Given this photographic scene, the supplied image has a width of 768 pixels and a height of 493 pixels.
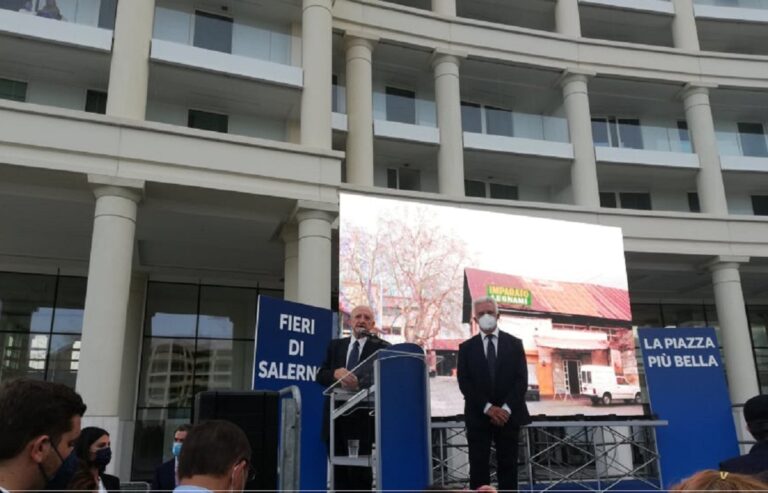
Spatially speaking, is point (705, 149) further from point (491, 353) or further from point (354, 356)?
point (354, 356)

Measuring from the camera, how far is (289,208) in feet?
53.2

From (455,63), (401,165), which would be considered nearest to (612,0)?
(455,63)

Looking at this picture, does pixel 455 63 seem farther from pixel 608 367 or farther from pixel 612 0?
pixel 608 367

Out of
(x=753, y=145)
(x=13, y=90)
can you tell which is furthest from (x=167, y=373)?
(x=753, y=145)

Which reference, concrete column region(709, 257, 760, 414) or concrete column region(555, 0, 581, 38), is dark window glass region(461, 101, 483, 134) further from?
concrete column region(709, 257, 760, 414)

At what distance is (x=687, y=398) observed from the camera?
34.9ft

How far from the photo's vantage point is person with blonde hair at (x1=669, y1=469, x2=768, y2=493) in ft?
6.68

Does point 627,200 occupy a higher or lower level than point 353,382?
higher

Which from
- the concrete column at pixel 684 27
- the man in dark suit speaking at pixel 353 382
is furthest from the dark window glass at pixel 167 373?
the concrete column at pixel 684 27

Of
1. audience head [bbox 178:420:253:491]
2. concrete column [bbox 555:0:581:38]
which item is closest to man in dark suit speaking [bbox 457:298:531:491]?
audience head [bbox 178:420:253:491]

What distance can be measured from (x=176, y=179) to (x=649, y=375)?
10933 mm

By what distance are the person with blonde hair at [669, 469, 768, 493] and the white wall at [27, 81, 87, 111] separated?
19.0 m

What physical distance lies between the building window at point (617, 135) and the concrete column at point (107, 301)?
56.3 ft

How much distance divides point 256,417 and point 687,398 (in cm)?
844
